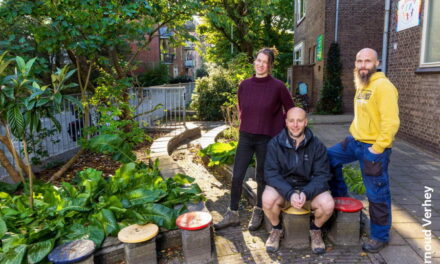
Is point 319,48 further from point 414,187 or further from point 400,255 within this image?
point 400,255

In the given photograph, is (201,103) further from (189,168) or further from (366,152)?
(366,152)

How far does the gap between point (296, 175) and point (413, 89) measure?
5.86 meters

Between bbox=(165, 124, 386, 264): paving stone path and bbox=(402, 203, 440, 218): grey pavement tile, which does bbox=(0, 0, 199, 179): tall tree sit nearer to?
bbox=(165, 124, 386, 264): paving stone path

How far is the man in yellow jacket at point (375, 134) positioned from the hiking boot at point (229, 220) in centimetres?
134

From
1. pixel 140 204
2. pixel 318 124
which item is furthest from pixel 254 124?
pixel 318 124

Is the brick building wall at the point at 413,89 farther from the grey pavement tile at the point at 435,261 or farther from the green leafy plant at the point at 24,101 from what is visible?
the green leafy plant at the point at 24,101

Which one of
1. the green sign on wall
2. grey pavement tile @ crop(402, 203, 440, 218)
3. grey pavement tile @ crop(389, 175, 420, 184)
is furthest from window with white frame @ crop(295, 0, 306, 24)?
grey pavement tile @ crop(402, 203, 440, 218)

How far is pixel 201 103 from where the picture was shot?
12.9 m

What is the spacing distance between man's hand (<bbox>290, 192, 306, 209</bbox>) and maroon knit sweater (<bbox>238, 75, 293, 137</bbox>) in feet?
2.43

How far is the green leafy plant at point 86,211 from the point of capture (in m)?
2.88

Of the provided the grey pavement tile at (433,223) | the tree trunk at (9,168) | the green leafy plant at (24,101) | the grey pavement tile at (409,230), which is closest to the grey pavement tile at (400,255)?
the grey pavement tile at (409,230)

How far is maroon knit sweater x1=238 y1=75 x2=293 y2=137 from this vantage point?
3.51 meters

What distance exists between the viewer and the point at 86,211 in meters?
3.35

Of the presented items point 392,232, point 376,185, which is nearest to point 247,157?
point 376,185
